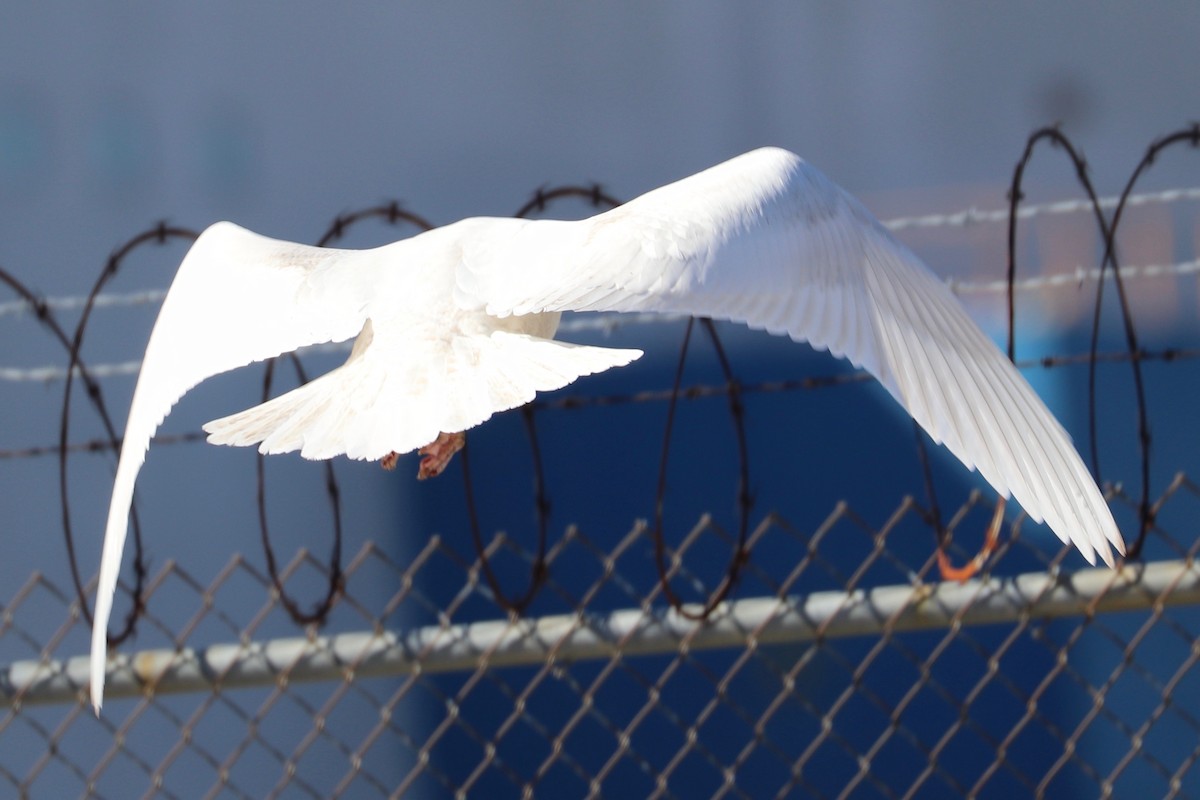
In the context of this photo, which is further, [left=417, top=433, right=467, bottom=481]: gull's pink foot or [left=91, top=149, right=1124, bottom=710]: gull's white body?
[left=417, top=433, right=467, bottom=481]: gull's pink foot

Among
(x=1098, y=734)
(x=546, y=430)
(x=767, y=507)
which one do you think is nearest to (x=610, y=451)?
(x=546, y=430)

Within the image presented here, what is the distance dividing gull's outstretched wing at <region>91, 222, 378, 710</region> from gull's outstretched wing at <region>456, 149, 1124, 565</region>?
170mm

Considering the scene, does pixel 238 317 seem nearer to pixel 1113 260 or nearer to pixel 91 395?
pixel 91 395

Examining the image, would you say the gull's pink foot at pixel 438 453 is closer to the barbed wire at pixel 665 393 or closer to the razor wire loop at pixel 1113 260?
the barbed wire at pixel 665 393

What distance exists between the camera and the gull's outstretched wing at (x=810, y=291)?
1653 mm

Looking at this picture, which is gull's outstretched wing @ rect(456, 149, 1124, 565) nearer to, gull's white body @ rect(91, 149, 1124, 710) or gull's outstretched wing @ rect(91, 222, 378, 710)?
gull's white body @ rect(91, 149, 1124, 710)

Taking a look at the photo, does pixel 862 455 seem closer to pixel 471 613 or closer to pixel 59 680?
pixel 471 613

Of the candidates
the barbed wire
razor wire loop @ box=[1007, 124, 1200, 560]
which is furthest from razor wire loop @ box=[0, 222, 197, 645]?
razor wire loop @ box=[1007, 124, 1200, 560]

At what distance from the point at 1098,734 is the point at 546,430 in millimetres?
1592

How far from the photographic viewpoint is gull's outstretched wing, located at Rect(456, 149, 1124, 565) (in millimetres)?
1653

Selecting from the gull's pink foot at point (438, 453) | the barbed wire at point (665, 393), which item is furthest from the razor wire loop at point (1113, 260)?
the gull's pink foot at point (438, 453)

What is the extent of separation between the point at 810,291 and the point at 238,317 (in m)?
0.72

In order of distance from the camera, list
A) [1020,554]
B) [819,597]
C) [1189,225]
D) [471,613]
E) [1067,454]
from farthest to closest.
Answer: [1189,225] → [471,613] → [1020,554] → [819,597] → [1067,454]

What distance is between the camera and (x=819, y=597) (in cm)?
186
